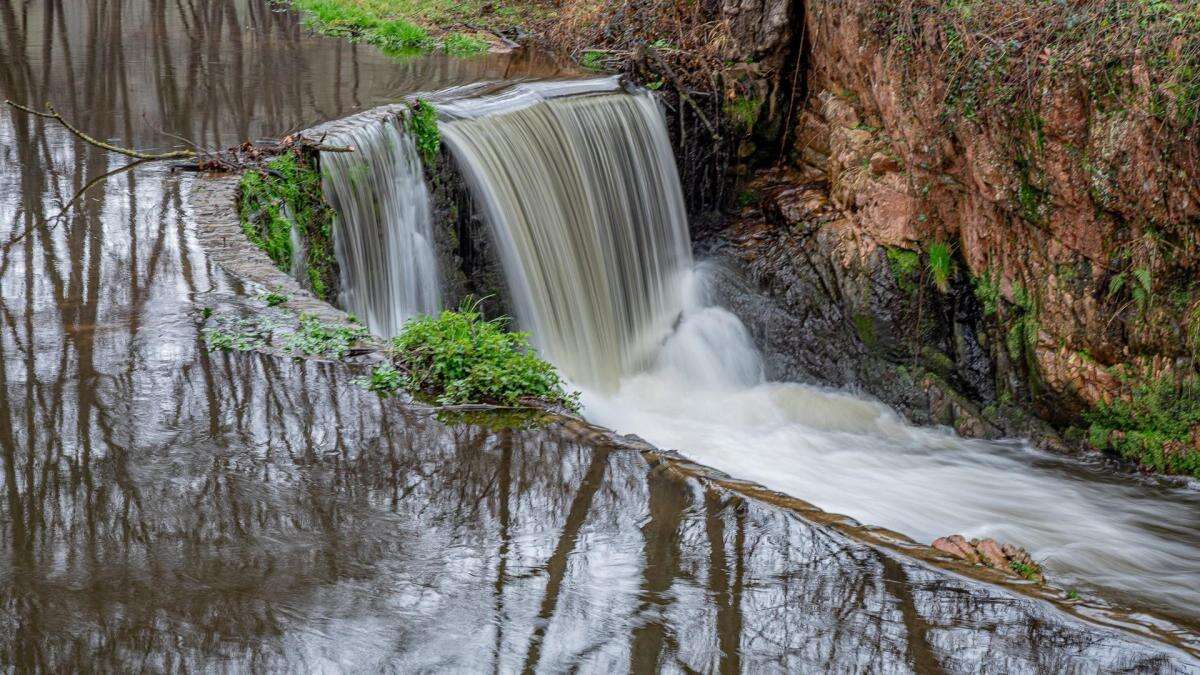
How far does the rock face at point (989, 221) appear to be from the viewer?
878 centimetres

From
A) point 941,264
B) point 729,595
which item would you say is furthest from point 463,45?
point 729,595

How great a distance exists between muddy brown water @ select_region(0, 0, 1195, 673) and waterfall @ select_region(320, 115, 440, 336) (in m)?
1.92

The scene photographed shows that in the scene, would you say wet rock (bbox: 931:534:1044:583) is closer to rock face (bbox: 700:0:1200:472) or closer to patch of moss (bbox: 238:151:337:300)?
rock face (bbox: 700:0:1200:472)

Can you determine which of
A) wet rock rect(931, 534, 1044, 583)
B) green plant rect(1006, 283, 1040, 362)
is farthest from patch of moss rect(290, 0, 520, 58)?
wet rock rect(931, 534, 1044, 583)

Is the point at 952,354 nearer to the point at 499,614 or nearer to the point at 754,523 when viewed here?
the point at 754,523

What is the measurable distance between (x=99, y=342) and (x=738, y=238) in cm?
760

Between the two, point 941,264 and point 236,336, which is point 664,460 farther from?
point 941,264

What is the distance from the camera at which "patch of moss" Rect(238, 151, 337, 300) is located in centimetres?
736

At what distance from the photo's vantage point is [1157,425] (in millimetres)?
9156

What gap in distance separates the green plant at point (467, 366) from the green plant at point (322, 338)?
272 millimetres

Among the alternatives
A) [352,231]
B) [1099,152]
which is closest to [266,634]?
[352,231]

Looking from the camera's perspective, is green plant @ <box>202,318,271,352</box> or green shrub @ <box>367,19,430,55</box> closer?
green plant @ <box>202,318,271,352</box>

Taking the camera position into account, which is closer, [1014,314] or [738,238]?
[1014,314]

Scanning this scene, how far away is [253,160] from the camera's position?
8250mm
